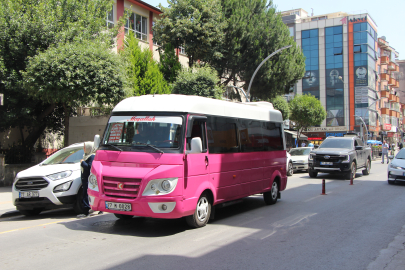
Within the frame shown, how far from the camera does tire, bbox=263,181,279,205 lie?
1085cm

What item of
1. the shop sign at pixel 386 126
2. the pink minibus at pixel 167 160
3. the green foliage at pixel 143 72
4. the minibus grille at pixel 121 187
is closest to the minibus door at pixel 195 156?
the pink minibus at pixel 167 160

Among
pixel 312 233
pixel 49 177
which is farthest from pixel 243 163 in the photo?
pixel 49 177

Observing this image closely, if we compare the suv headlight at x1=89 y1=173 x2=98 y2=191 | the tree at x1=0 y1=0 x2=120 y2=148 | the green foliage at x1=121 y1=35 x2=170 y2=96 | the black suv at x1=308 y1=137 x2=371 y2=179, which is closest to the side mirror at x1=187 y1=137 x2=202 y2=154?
the suv headlight at x1=89 y1=173 x2=98 y2=191

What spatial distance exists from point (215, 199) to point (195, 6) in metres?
20.0

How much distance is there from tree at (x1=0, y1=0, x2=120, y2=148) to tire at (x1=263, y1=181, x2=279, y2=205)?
34.5 feet

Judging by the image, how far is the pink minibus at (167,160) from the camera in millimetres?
6719

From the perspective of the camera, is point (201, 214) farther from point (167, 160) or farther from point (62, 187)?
point (62, 187)

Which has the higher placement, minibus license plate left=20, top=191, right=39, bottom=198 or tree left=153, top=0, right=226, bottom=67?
tree left=153, top=0, right=226, bottom=67

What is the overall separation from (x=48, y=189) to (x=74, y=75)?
678 cm

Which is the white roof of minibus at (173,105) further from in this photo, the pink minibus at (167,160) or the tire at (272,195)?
the tire at (272,195)

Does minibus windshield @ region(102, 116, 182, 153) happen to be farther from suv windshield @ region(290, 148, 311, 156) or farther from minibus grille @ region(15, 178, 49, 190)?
suv windshield @ region(290, 148, 311, 156)

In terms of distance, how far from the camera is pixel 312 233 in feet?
23.7

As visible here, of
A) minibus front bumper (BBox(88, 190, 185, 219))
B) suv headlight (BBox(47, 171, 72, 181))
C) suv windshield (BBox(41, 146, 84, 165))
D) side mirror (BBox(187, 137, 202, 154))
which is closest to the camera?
minibus front bumper (BBox(88, 190, 185, 219))

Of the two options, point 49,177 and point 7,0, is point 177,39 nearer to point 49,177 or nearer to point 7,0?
point 7,0
